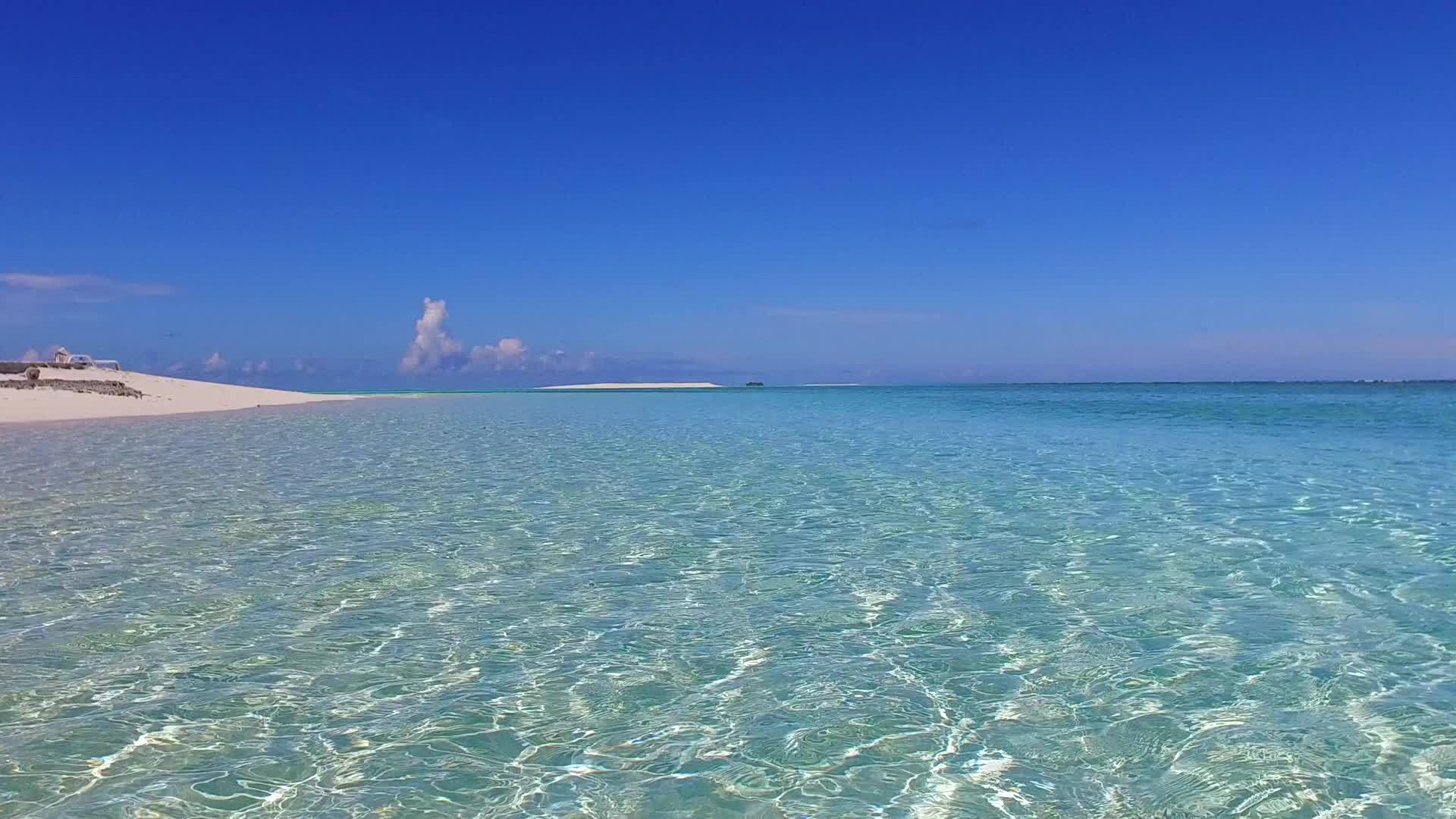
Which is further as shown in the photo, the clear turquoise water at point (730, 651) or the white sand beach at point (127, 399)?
the white sand beach at point (127, 399)

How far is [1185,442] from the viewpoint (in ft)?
79.9

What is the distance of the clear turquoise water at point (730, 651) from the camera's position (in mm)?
4297

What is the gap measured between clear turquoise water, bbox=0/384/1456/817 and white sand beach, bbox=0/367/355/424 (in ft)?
90.1

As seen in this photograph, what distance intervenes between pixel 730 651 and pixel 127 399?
46368 mm

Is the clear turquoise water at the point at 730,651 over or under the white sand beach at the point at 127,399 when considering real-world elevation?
under

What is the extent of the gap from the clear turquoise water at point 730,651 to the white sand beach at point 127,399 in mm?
27451

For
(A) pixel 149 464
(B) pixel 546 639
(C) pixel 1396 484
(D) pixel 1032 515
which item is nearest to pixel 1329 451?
(C) pixel 1396 484

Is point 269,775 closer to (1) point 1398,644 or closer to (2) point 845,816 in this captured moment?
(2) point 845,816

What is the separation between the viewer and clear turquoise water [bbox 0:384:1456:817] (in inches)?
169

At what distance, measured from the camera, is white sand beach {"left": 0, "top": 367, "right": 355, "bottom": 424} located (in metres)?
36.8

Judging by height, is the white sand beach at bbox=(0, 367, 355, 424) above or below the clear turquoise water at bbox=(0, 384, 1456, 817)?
above

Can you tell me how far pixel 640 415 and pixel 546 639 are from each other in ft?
129

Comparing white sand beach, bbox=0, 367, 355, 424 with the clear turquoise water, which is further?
white sand beach, bbox=0, 367, 355, 424

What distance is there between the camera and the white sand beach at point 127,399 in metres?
36.8
